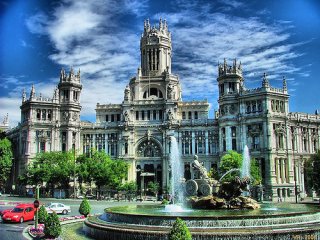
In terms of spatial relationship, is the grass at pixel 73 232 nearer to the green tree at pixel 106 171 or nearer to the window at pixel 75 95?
A: the green tree at pixel 106 171

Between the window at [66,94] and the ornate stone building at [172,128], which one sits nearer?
the ornate stone building at [172,128]

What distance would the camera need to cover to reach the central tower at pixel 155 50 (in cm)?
11981

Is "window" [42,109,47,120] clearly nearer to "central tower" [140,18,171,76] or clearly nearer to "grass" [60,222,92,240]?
"central tower" [140,18,171,76]

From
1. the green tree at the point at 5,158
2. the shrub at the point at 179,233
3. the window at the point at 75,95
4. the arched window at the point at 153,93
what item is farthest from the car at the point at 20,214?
the arched window at the point at 153,93

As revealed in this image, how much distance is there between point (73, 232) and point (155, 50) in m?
90.2

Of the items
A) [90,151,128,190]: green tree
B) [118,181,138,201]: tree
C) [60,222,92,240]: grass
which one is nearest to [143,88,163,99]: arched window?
[90,151,128,190]: green tree

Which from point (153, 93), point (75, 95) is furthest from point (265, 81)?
point (75, 95)

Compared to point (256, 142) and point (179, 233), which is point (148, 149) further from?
point (179, 233)

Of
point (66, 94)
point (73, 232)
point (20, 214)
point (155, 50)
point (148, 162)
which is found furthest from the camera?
point (155, 50)

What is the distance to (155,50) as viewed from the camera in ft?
397

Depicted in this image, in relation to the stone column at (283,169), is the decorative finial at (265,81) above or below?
above

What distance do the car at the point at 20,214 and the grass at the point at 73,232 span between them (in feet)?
17.8

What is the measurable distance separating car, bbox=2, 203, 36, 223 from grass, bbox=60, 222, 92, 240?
5434 mm

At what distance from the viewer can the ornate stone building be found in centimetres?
9612
